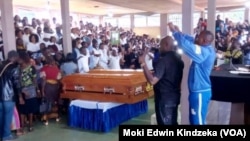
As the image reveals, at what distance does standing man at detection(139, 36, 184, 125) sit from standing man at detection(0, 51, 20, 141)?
8.20ft

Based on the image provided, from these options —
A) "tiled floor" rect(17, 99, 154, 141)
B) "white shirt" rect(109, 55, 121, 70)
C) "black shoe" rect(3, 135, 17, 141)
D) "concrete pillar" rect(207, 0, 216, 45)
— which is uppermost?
"concrete pillar" rect(207, 0, 216, 45)

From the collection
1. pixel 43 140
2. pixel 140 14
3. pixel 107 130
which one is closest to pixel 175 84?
pixel 107 130

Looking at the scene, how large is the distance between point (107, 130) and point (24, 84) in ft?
5.27

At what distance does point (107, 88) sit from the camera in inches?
199

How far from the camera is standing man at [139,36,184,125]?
3.13 metres

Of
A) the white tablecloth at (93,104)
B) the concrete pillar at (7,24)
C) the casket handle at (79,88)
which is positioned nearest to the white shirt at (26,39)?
the concrete pillar at (7,24)

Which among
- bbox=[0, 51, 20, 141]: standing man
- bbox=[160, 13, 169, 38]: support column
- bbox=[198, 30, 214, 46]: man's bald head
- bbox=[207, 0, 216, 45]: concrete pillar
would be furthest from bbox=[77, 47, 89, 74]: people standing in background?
bbox=[160, 13, 169, 38]: support column

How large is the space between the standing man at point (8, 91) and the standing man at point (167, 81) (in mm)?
2499

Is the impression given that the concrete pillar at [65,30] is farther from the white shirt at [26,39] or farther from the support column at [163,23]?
the support column at [163,23]

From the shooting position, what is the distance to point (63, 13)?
7.36 m

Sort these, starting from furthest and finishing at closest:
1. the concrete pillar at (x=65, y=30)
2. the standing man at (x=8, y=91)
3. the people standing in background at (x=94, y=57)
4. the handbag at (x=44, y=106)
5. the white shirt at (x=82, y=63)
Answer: the people standing in background at (x=94, y=57) → the concrete pillar at (x=65, y=30) → the white shirt at (x=82, y=63) → the handbag at (x=44, y=106) → the standing man at (x=8, y=91)

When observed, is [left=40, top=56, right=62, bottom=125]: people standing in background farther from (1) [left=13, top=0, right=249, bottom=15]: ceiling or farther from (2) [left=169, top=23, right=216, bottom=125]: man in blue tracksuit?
(1) [left=13, top=0, right=249, bottom=15]: ceiling

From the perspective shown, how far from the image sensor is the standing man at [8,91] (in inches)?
181

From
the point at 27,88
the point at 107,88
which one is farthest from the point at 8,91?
the point at 107,88
